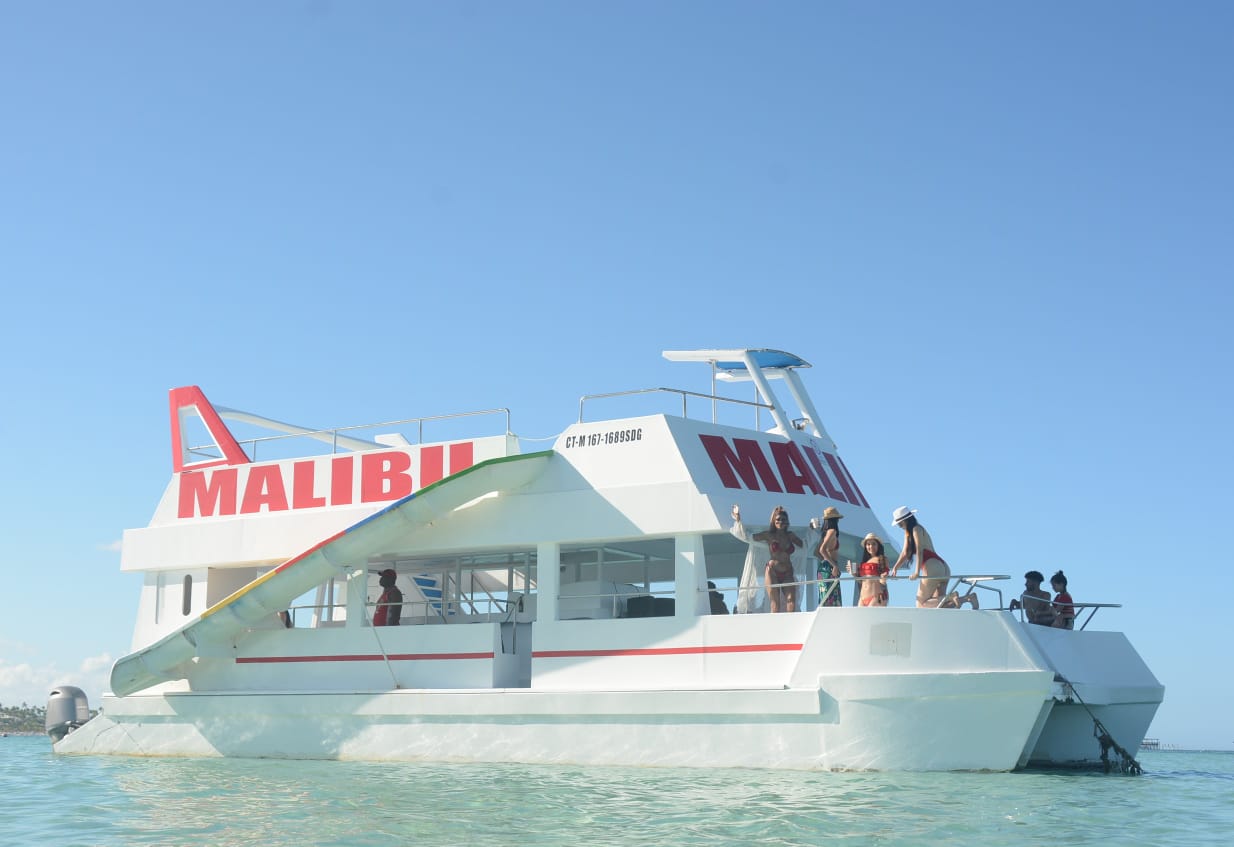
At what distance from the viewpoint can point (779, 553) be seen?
590 inches

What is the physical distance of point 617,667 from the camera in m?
15.5

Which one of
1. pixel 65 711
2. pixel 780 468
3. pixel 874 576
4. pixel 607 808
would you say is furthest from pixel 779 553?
pixel 65 711

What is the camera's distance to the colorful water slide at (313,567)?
16.4 meters

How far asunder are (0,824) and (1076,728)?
11110 millimetres

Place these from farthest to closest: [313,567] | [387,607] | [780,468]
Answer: [387,607]
[313,567]
[780,468]

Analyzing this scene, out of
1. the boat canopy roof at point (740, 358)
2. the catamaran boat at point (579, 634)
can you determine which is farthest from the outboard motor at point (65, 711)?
the boat canopy roof at point (740, 358)

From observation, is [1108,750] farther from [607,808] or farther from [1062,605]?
[607,808]

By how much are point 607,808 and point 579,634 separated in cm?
459

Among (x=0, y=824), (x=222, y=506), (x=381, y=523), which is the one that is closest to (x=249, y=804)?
(x=0, y=824)

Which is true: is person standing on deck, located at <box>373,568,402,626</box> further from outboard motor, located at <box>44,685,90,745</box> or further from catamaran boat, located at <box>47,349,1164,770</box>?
outboard motor, located at <box>44,685,90,745</box>

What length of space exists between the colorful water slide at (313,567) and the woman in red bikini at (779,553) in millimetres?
3212

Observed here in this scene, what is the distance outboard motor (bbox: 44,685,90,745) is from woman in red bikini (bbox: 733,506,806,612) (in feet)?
40.8

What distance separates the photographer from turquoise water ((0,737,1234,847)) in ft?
33.1

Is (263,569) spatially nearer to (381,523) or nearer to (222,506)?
(222,506)
